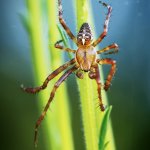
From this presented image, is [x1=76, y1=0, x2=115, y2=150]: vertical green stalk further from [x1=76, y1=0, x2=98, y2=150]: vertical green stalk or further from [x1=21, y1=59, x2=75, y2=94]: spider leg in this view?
[x1=21, y1=59, x2=75, y2=94]: spider leg

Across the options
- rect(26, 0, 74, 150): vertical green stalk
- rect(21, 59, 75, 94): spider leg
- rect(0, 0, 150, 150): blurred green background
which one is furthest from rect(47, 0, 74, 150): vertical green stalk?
rect(0, 0, 150, 150): blurred green background

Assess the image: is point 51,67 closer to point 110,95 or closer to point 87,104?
point 87,104

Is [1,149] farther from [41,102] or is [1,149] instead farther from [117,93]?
[41,102]

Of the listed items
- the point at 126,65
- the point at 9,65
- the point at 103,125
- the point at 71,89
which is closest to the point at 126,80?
the point at 126,65

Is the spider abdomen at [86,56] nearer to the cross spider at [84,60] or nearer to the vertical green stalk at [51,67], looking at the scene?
the cross spider at [84,60]

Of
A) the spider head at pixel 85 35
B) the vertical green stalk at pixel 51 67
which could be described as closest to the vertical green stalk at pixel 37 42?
the vertical green stalk at pixel 51 67

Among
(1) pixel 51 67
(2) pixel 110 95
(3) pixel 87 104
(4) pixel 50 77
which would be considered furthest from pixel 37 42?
(2) pixel 110 95
